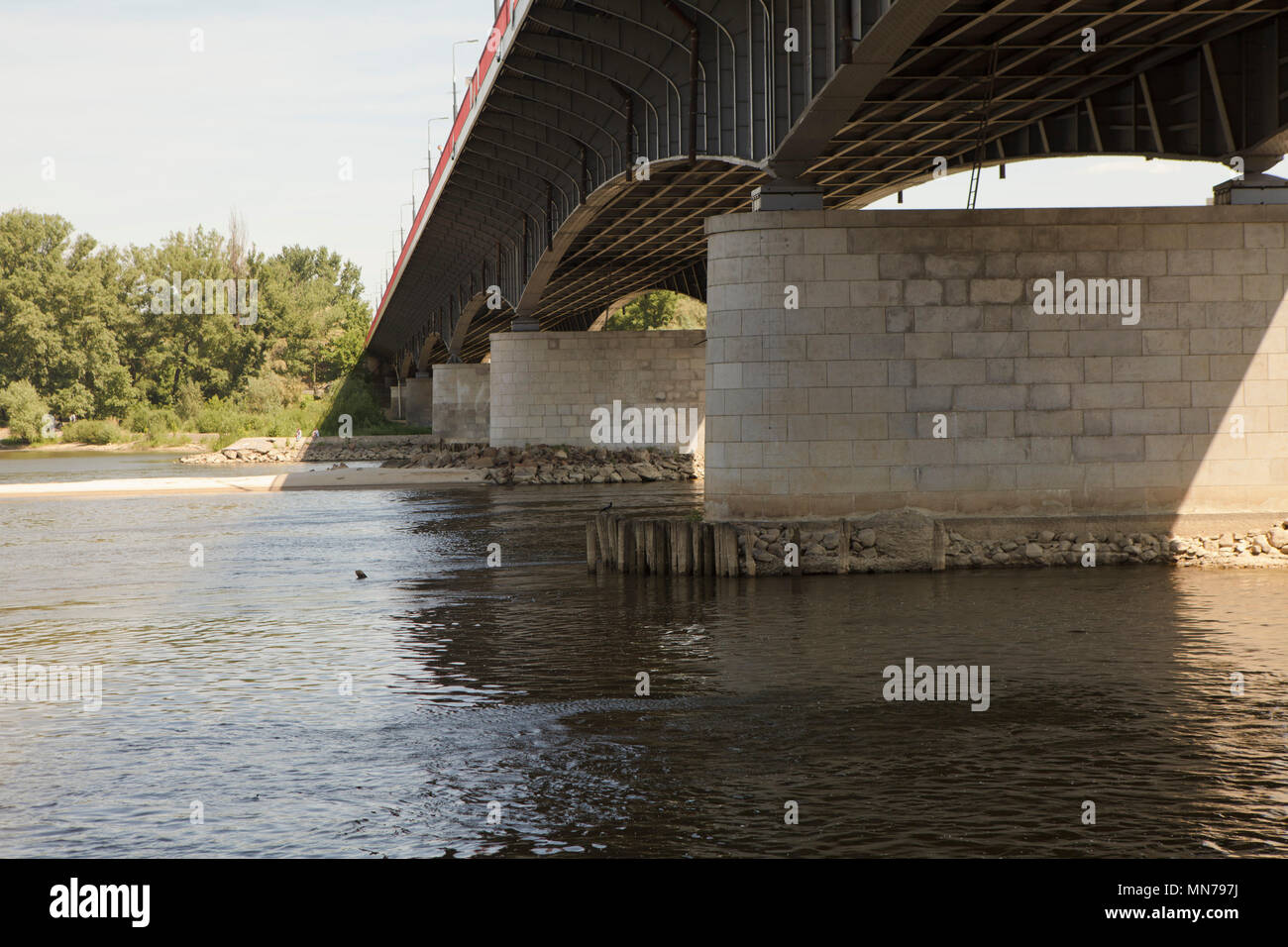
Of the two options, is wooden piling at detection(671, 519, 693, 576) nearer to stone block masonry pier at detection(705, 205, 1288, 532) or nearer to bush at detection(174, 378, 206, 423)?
stone block masonry pier at detection(705, 205, 1288, 532)

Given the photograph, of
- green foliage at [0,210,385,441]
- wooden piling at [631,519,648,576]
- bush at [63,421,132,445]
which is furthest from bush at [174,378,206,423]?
wooden piling at [631,519,648,576]

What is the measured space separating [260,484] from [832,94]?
40.3 metres

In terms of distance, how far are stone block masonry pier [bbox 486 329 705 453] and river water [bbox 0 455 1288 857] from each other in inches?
1378

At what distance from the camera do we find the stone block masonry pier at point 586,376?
5878 cm

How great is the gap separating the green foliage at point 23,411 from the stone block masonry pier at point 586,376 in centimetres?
8434

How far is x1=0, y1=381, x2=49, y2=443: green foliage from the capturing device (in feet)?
417

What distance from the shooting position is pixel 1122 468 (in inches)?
906

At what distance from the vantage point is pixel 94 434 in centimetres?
12988

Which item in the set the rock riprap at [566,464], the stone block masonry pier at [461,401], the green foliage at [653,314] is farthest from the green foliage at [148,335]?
the rock riprap at [566,464]

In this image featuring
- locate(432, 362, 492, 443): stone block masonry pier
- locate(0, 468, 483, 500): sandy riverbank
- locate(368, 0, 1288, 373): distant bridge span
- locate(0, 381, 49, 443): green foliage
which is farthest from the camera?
locate(0, 381, 49, 443): green foliage

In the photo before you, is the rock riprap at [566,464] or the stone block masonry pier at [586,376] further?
the stone block masonry pier at [586,376]

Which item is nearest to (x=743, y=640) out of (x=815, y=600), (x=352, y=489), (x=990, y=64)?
(x=815, y=600)

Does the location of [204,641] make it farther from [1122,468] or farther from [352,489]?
[352,489]

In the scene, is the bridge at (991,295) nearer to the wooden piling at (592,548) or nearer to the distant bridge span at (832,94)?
the distant bridge span at (832,94)
